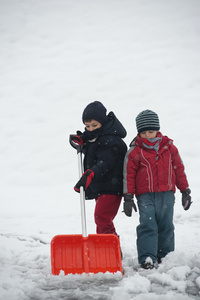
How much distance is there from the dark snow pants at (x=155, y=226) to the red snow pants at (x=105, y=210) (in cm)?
31

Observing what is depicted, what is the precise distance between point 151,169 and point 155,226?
517mm

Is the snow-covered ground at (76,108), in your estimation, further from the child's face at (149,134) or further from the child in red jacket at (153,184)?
the child's face at (149,134)

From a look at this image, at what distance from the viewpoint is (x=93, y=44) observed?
56.8ft

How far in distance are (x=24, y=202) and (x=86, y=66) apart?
9.99m

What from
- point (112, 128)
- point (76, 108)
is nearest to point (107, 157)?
point (112, 128)

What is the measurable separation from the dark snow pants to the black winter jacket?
0.31 m

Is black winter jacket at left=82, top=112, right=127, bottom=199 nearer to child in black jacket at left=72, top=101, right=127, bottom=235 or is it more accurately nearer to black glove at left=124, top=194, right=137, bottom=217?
child in black jacket at left=72, top=101, right=127, bottom=235

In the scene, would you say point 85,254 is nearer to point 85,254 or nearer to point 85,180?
point 85,254

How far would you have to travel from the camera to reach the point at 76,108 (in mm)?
13195

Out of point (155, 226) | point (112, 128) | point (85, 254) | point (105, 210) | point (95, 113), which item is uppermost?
point (95, 113)

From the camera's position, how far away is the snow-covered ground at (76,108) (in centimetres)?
264

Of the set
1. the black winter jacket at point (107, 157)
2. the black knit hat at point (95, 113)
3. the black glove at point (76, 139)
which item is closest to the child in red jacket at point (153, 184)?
the black winter jacket at point (107, 157)

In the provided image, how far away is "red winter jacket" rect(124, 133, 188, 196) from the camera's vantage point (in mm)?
3113

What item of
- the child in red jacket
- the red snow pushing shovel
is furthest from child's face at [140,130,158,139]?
the red snow pushing shovel
